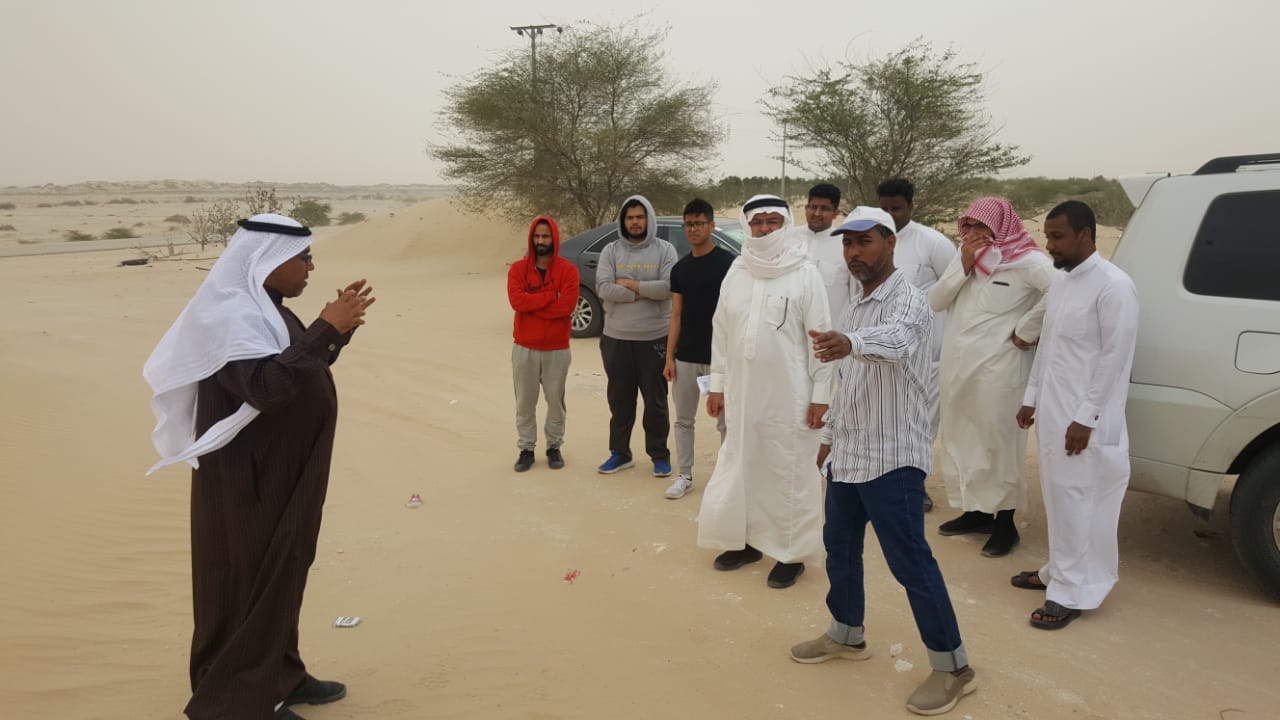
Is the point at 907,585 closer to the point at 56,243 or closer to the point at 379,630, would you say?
the point at 379,630

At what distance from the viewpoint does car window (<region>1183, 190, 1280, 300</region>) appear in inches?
165

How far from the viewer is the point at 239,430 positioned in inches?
123

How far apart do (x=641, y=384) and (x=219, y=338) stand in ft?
12.9

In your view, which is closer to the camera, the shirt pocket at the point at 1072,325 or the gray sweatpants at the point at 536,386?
the shirt pocket at the point at 1072,325

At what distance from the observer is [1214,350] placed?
423cm

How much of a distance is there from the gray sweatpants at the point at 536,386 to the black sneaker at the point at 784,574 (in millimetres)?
2533

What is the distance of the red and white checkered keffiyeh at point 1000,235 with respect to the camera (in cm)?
489

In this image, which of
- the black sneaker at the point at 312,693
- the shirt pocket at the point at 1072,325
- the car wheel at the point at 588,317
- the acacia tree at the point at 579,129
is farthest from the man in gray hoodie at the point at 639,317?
the acacia tree at the point at 579,129

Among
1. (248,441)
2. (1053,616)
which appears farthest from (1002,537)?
(248,441)

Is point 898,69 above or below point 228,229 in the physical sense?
above

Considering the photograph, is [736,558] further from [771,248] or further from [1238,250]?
[1238,250]

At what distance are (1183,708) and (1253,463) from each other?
1455 mm

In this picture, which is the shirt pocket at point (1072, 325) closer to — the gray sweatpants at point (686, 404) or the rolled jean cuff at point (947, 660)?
the rolled jean cuff at point (947, 660)

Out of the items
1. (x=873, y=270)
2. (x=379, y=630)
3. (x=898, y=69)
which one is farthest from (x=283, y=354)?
(x=898, y=69)
